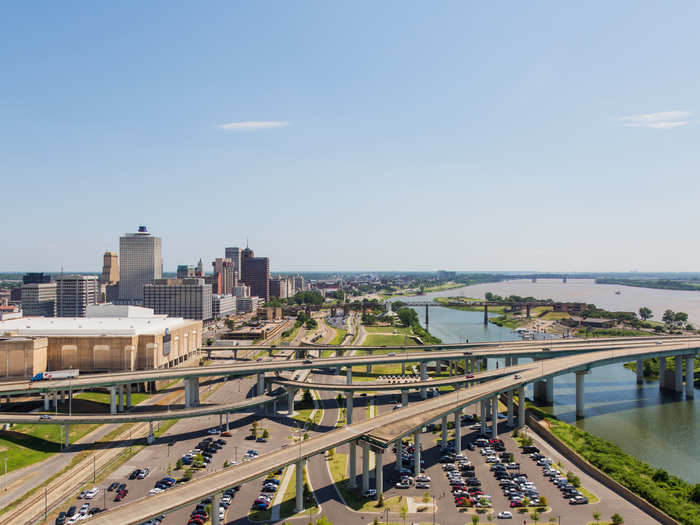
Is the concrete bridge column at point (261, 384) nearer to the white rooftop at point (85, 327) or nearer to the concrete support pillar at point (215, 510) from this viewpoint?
the white rooftop at point (85, 327)

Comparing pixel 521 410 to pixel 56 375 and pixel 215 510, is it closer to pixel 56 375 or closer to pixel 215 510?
pixel 215 510

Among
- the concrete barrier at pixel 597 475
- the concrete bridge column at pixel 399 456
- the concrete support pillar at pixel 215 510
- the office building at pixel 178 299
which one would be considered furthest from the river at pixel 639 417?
the office building at pixel 178 299

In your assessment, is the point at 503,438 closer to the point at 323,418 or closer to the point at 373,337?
the point at 323,418

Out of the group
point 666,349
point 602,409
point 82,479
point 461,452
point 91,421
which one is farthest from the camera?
point 666,349

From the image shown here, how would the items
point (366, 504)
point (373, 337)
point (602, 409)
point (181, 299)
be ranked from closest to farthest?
point (366, 504)
point (602, 409)
point (373, 337)
point (181, 299)

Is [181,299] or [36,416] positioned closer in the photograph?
[36,416]

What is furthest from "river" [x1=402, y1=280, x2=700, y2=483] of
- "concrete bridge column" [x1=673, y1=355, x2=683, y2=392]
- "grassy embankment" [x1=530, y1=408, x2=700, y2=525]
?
"grassy embankment" [x1=530, y1=408, x2=700, y2=525]

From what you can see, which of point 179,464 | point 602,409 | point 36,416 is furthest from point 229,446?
point 602,409
